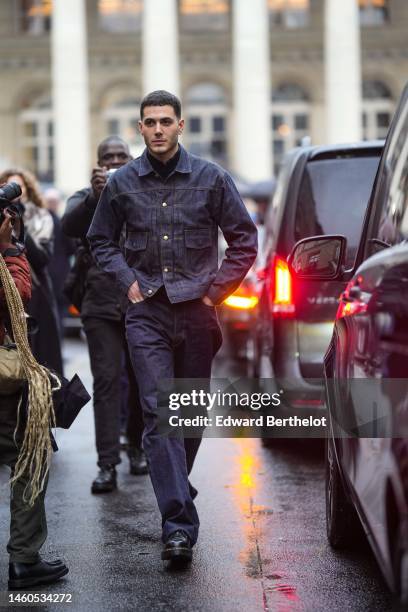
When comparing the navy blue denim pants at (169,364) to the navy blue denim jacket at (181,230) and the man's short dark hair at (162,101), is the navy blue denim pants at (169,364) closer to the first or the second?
the navy blue denim jacket at (181,230)

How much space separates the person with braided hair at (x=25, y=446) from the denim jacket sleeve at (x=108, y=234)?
0.85 metres

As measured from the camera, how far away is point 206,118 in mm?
51062

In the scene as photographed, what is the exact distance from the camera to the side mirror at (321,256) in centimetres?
540

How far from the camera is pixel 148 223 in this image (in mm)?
5789

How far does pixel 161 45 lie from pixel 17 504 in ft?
133

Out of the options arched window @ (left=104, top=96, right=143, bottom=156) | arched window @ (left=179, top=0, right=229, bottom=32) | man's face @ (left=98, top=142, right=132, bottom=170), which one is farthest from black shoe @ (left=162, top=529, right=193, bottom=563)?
arched window @ (left=179, top=0, right=229, bottom=32)

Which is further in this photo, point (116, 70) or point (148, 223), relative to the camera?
point (116, 70)

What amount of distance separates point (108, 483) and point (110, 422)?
1.45 ft

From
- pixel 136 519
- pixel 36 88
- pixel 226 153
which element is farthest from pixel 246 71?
pixel 136 519

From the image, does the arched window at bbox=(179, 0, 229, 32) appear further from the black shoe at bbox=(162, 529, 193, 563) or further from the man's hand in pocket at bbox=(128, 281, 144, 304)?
the black shoe at bbox=(162, 529, 193, 563)

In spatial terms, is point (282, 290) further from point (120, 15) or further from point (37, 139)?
point (120, 15)

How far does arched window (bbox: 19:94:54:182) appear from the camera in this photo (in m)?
51.7

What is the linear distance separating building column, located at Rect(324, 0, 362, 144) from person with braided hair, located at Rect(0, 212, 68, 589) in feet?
130

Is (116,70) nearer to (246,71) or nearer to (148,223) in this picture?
(246,71)
